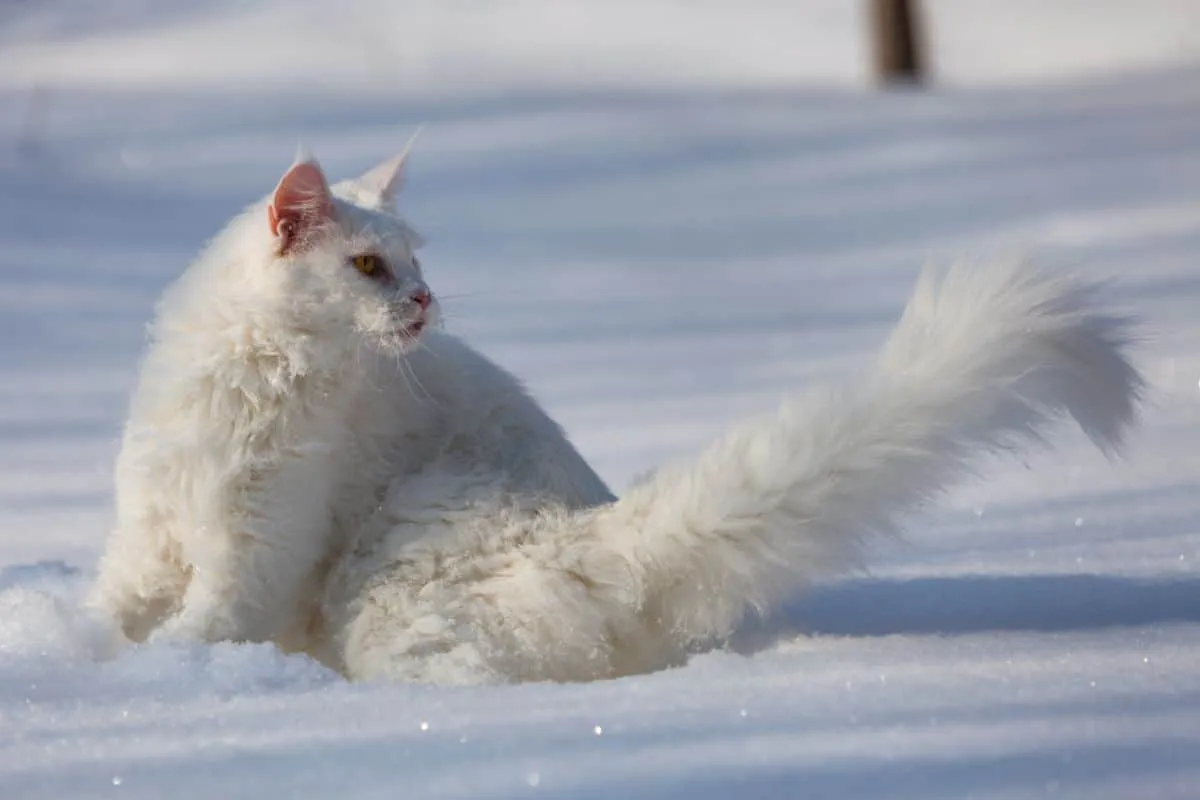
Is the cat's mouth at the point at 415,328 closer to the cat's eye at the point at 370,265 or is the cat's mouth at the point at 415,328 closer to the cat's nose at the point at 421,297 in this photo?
the cat's nose at the point at 421,297

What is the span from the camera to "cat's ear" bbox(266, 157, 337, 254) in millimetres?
3000

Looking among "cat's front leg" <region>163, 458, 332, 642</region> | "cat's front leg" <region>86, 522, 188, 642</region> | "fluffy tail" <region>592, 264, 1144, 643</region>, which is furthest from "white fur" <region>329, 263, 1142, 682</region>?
"cat's front leg" <region>86, 522, 188, 642</region>

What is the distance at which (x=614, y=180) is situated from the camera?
952cm

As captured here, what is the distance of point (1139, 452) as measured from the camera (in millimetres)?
4559

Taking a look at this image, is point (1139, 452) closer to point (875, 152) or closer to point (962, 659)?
point (962, 659)

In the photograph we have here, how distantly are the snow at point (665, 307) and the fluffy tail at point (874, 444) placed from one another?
0.15m

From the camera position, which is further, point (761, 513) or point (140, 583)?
point (140, 583)

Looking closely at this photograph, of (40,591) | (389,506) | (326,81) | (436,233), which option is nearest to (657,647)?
(389,506)

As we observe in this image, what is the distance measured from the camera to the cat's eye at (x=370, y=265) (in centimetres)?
306

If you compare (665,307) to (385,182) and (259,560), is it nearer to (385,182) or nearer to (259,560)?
(385,182)

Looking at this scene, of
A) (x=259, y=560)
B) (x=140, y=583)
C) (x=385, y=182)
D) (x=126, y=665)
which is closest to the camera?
(x=126, y=665)

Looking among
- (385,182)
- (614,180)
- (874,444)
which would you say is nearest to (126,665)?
(385,182)

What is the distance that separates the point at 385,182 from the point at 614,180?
6.21 m

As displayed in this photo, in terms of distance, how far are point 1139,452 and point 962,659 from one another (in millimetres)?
2222
